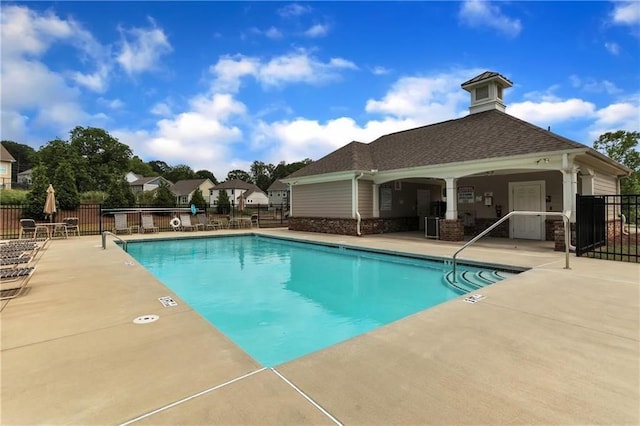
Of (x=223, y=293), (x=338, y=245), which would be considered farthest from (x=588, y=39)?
(x=223, y=293)

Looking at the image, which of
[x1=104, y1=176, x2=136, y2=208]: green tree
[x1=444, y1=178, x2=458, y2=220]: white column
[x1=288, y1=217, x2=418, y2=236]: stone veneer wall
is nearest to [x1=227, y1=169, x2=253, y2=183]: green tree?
[x1=104, y1=176, x2=136, y2=208]: green tree

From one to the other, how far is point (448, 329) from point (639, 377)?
1.42 m

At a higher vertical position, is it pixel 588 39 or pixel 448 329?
pixel 588 39

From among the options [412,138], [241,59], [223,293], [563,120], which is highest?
[241,59]

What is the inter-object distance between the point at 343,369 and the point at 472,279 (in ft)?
16.7

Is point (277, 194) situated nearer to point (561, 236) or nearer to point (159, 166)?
point (159, 166)

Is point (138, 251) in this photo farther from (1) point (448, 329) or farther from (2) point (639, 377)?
(2) point (639, 377)

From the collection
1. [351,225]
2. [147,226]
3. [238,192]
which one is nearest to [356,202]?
[351,225]

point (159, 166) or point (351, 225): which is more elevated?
point (159, 166)

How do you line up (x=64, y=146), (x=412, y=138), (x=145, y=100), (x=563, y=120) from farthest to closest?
1. (x=64, y=146)
2. (x=563, y=120)
3. (x=145, y=100)
4. (x=412, y=138)

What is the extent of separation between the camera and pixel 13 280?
4.75 metres

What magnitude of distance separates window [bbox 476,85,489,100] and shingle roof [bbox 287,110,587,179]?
78 cm

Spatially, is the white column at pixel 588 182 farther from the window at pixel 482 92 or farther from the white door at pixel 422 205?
the white door at pixel 422 205

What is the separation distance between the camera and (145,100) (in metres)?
17.4
